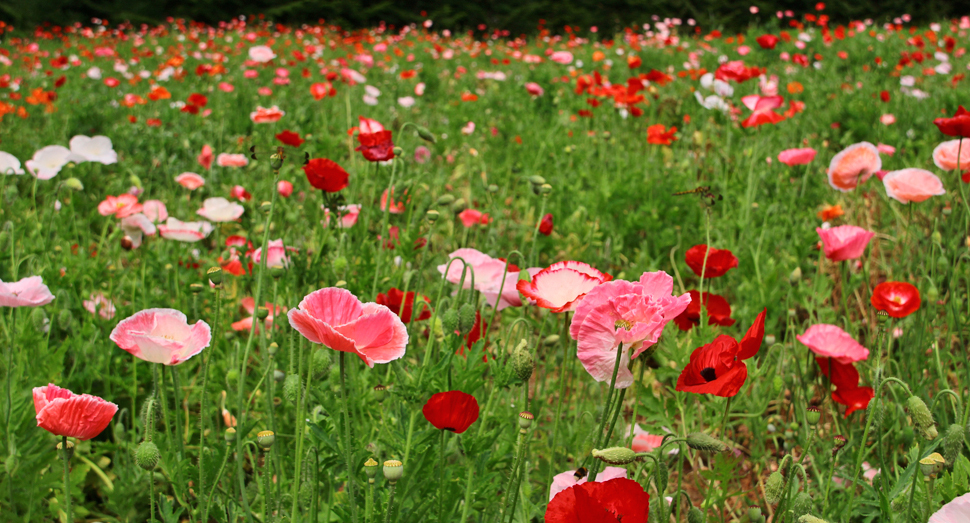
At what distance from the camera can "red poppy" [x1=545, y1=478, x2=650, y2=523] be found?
78 cm

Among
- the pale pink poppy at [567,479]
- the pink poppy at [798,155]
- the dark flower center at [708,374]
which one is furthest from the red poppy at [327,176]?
the pink poppy at [798,155]

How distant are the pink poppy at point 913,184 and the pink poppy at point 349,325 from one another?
1597 mm

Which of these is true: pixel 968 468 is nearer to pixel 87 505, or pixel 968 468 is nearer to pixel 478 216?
pixel 478 216

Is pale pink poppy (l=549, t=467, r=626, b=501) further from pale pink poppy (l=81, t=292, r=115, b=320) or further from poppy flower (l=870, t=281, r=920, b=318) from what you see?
pale pink poppy (l=81, t=292, r=115, b=320)

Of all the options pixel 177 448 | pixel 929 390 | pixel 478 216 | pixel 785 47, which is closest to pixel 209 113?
pixel 478 216

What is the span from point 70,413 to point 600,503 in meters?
0.81

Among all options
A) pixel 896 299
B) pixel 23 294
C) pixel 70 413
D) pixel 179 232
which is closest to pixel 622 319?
pixel 70 413

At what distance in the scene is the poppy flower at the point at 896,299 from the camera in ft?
4.95

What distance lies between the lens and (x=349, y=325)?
916 mm

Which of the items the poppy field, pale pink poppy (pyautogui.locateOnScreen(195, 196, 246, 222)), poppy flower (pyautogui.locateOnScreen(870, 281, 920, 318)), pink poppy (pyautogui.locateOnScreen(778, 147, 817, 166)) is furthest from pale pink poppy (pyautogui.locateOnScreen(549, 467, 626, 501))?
pink poppy (pyautogui.locateOnScreen(778, 147, 817, 166))

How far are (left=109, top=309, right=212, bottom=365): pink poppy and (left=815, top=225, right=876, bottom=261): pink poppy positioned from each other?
1441 millimetres

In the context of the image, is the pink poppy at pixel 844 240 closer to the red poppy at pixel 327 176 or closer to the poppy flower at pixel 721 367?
the poppy flower at pixel 721 367

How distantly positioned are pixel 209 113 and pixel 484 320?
331cm

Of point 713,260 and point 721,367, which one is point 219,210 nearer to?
point 713,260
